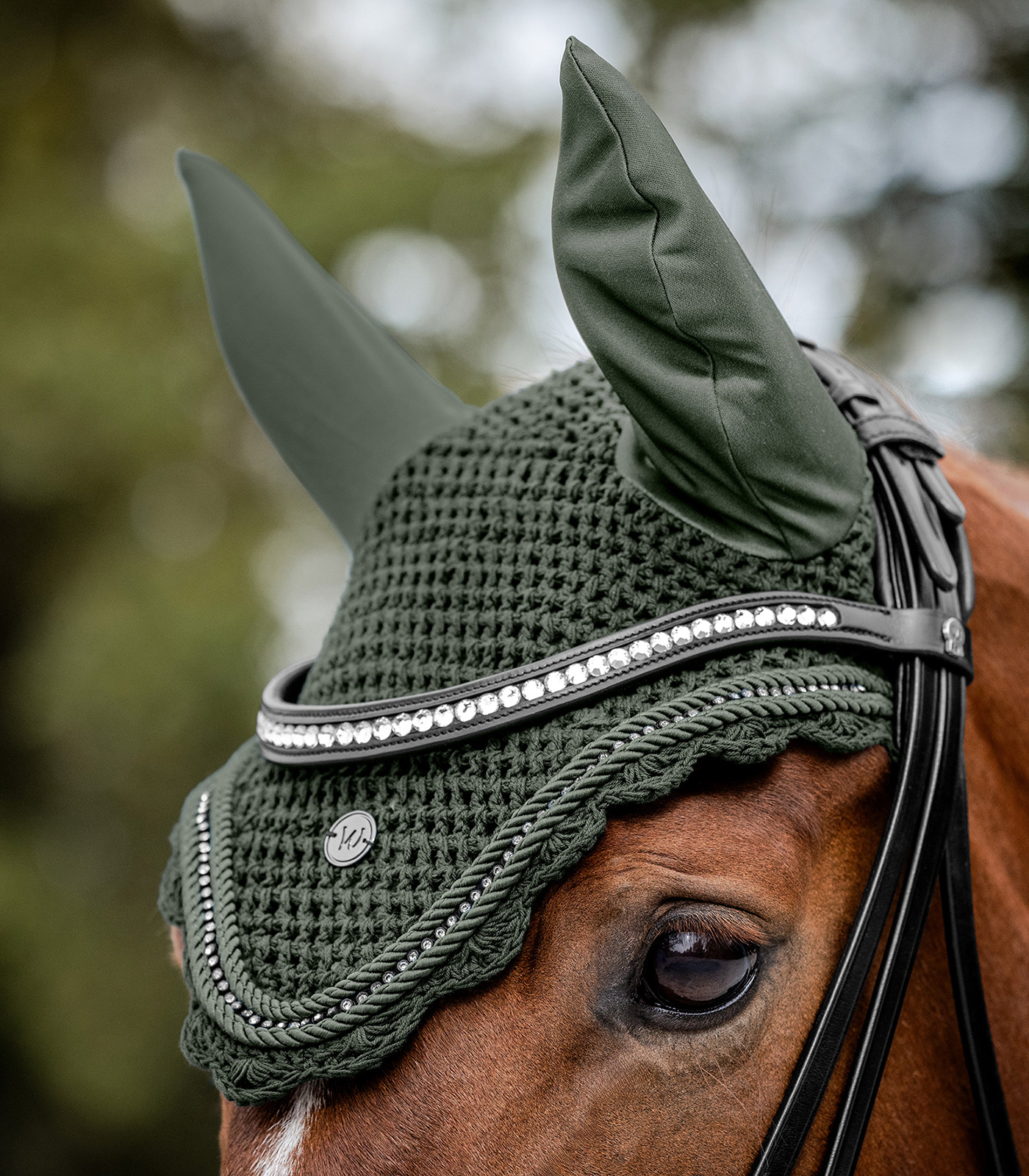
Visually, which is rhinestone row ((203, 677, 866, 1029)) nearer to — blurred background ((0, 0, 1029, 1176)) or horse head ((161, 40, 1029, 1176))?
horse head ((161, 40, 1029, 1176))

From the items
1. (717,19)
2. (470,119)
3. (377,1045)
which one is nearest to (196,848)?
(377,1045)

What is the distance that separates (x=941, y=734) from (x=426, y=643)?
461mm

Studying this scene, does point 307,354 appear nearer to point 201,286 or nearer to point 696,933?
point 696,933

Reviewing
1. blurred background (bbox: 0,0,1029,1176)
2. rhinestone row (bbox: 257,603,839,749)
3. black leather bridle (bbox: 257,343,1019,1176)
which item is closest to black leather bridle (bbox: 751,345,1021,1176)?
black leather bridle (bbox: 257,343,1019,1176)

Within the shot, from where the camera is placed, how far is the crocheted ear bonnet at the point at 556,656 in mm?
729

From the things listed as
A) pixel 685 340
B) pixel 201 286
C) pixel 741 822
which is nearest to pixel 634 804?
pixel 741 822

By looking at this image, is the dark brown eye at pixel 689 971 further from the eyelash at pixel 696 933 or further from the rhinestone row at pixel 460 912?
the rhinestone row at pixel 460 912

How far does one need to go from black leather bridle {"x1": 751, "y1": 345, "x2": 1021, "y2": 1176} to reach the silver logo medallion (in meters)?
0.39

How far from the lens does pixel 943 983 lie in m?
0.91

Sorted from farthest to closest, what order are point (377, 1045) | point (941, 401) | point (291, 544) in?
point (291, 544) → point (941, 401) → point (377, 1045)

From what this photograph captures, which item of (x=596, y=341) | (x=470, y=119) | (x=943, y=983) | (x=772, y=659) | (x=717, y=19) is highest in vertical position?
(x=717, y=19)

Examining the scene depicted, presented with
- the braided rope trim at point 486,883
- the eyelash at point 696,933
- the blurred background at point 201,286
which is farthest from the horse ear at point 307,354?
the blurred background at point 201,286

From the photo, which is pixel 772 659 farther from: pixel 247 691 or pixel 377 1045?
pixel 247 691

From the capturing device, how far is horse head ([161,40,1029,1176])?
0.73m
